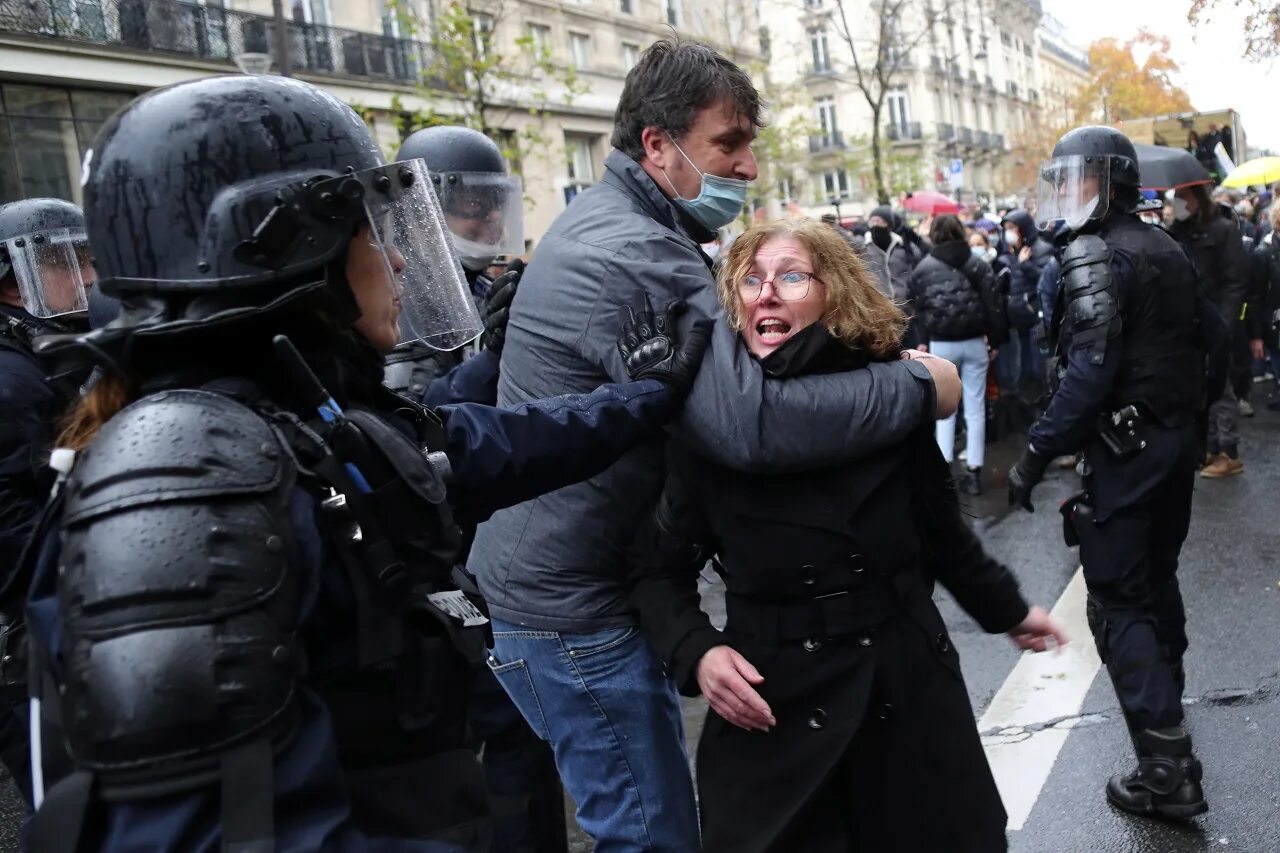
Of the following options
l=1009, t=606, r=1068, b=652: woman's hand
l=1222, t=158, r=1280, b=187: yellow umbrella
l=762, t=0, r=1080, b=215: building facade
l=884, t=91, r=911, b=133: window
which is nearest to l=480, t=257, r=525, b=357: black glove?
l=1009, t=606, r=1068, b=652: woman's hand

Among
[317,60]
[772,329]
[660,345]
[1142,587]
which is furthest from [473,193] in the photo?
[317,60]

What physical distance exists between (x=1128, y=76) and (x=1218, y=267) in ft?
144

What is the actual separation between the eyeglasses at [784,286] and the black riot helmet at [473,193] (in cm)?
192

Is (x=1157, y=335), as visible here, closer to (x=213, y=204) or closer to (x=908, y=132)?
(x=213, y=204)

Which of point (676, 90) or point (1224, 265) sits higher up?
point (676, 90)

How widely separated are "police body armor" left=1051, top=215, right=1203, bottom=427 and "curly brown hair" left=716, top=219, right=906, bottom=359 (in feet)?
4.78

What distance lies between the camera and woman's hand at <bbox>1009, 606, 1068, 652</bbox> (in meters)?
2.38

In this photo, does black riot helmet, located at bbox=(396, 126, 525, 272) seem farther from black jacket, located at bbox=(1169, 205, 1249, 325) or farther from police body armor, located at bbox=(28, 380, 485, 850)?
black jacket, located at bbox=(1169, 205, 1249, 325)

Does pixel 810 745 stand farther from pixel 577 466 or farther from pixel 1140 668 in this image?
pixel 1140 668

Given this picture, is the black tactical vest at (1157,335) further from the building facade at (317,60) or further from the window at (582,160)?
the window at (582,160)

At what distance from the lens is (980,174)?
2562 inches

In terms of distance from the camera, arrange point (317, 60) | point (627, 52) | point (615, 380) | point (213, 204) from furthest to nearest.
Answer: point (627, 52)
point (317, 60)
point (615, 380)
point (213, 204)

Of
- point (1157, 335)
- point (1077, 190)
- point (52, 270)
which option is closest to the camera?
point (1157, 335)

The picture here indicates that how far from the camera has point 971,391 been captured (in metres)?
7.97
